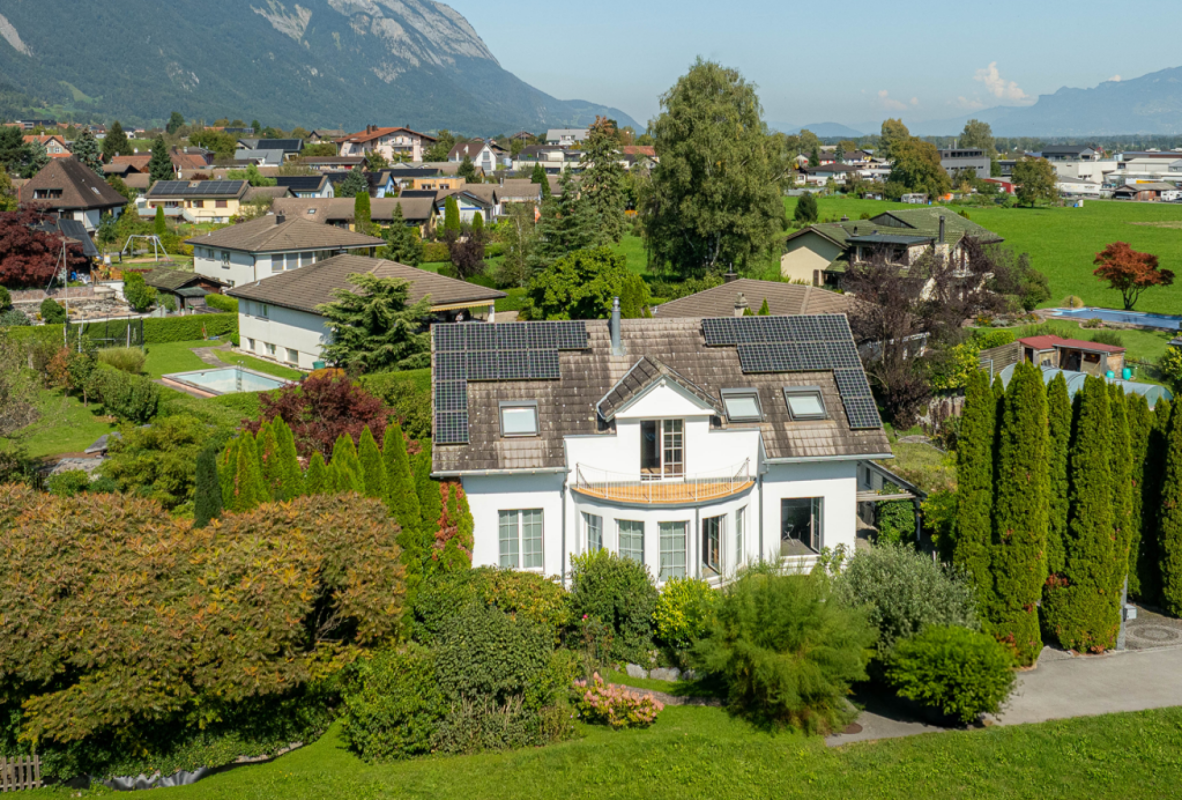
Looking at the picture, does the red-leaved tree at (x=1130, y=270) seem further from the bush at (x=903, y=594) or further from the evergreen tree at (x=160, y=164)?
the evergreen tree at (x=160, y=164)

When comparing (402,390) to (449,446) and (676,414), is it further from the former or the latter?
(676,414)

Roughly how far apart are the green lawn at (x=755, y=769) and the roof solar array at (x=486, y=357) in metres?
7.93

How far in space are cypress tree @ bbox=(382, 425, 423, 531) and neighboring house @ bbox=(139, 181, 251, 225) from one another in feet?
321

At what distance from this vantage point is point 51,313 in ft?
178

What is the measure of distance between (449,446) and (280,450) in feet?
13.7

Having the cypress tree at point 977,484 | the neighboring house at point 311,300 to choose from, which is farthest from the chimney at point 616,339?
the neighboring house at point 311,300

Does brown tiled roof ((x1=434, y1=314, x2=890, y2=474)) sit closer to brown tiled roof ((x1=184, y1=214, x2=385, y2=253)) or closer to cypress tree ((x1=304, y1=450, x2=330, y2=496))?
cypress tree ((x1=304, y1=450, x2=330, y2=496))

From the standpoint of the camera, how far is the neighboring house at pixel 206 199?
4368 inches

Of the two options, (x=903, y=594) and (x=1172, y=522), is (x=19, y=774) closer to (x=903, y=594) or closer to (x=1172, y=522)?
(x=903, y=594)

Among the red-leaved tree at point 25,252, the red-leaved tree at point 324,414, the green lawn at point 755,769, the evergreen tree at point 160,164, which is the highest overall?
the evergreen tree at point 160,164

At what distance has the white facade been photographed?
22.1 metres

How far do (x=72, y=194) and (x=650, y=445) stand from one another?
8951 cm

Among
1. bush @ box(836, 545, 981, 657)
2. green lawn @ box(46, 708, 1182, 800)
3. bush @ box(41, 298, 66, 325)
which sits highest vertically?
bush @ box(41, 298, 66, 325)

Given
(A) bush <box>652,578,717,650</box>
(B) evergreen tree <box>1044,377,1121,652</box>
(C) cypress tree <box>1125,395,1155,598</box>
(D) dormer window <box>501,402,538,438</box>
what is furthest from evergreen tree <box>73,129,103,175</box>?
(B) evergreen tree <box>1044,377,1121,652</box>
